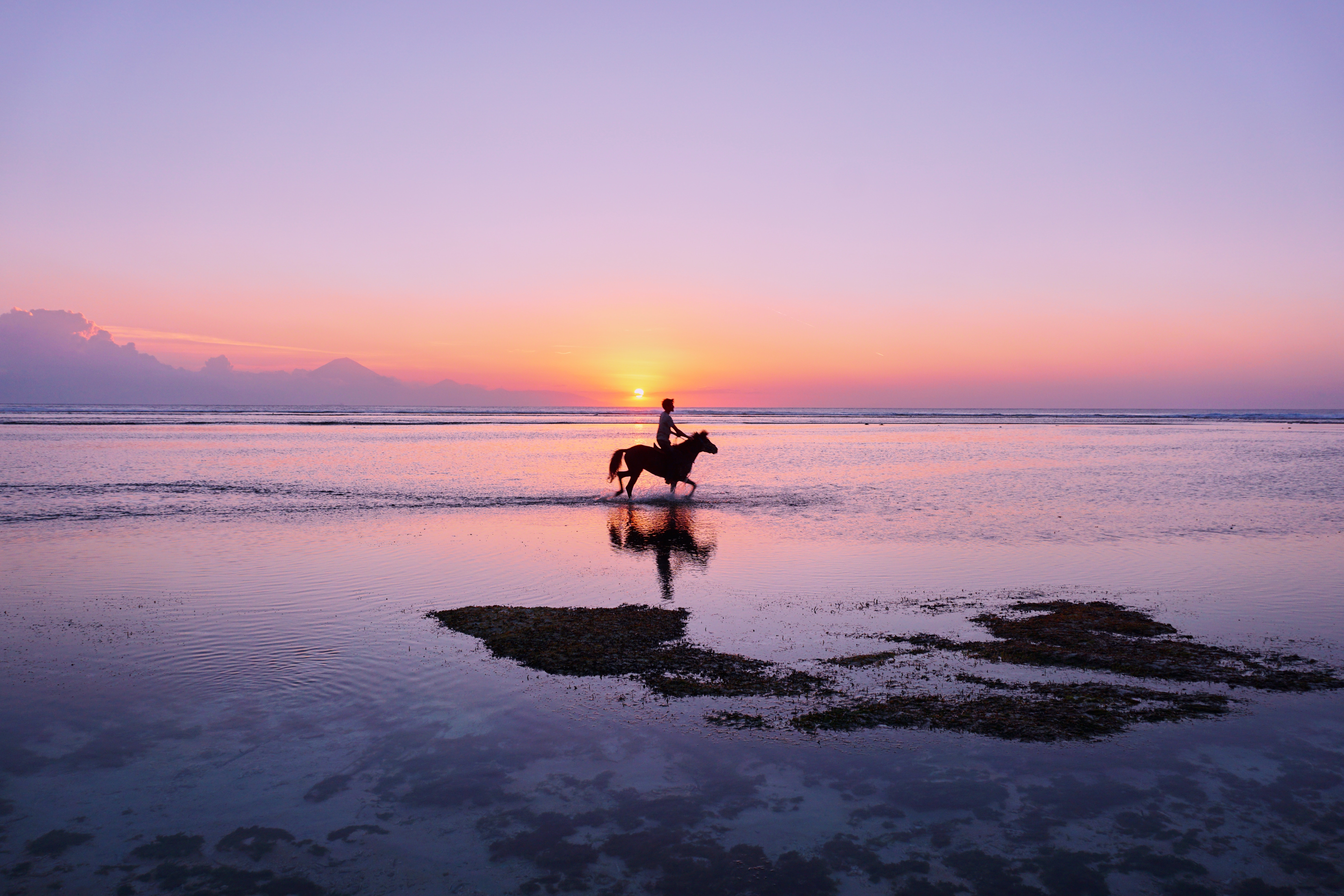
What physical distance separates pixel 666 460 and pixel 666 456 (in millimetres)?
101

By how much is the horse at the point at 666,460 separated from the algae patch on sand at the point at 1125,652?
1317cm

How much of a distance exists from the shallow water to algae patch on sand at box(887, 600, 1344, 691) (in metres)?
0.32

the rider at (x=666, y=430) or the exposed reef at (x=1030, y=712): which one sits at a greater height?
the rider at (x=666, y=430)

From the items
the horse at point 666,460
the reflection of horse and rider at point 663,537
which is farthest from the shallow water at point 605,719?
the horse at point 666,460

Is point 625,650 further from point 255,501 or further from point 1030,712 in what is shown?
point 255,501

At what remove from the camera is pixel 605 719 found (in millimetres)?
6309

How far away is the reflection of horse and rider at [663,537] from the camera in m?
12.7

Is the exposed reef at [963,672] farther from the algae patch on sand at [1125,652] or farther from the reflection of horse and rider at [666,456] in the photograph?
the reflection of horse and rider at [666,456]

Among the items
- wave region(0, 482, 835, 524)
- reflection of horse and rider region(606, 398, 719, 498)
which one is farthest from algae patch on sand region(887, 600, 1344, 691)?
reflection of horse and rider region(606, 398, 719, 498)

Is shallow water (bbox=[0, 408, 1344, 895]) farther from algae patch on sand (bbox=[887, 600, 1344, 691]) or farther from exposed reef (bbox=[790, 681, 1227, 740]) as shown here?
algae patch on sand (bbox=[887, 600, 1344, 691])

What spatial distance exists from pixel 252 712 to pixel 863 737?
Answer: 4.98m

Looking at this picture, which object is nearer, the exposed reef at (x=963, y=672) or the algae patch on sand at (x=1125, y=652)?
the exposed reef at (x=963, y=672)

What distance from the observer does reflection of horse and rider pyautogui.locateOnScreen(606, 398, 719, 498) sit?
21703 millimetres

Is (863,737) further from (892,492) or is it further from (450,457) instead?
(450,457)
